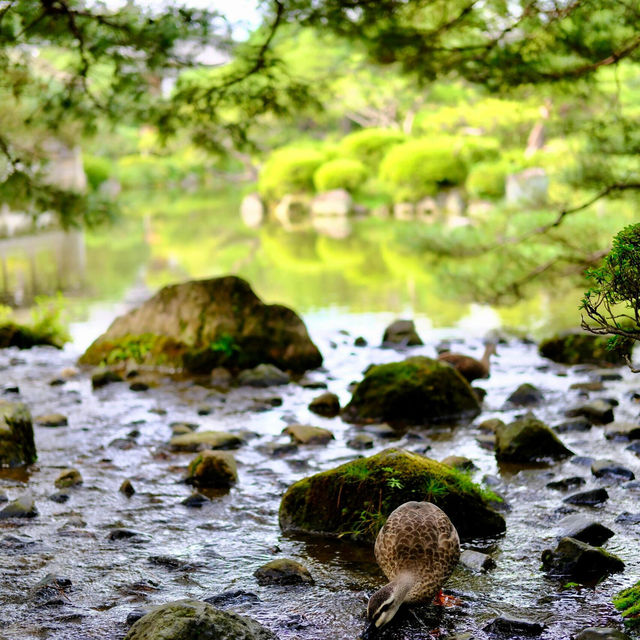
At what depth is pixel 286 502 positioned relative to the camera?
13.6 feet

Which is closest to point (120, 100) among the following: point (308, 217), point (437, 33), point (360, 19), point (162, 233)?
A: point (360, 19)

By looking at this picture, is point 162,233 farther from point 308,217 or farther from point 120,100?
point 120,100

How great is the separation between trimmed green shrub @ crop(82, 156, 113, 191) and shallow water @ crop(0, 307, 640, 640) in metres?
29.5

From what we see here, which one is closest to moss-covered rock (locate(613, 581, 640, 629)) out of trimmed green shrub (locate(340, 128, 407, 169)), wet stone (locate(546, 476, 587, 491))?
wet stone (locate(546, 476, 587, 491))

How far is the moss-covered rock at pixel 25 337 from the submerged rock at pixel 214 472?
4.85 metres

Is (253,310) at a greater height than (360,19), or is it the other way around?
(360,19)

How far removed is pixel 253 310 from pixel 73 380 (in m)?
1.79

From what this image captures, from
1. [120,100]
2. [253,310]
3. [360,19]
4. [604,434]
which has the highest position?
[360,19]

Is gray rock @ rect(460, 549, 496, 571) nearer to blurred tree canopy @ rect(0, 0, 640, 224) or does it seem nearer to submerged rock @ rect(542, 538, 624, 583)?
submerged rock @ rect(542, 538, 624, 583)

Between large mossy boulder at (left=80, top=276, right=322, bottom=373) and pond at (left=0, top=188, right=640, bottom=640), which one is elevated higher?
large mossy boulder at (left=80, top=276, right=322, bottom=373)

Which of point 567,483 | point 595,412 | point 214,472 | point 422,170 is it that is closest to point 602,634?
point 567,483

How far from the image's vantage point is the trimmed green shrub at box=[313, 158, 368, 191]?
28.6 m

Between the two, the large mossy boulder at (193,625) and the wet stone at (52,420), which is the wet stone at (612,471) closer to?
the large mossy boulder at (193,625)

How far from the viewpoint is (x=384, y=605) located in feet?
9.61
